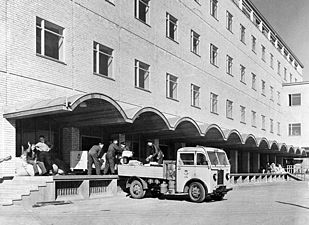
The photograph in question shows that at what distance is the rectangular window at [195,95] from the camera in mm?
31631

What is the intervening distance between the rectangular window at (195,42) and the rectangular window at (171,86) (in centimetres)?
379

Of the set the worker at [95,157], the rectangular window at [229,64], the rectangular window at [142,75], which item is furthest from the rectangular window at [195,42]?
the worker at [95,157]

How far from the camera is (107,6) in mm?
22453

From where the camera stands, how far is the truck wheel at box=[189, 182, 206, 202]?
1722 cm

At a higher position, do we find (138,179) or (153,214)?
(138,179)

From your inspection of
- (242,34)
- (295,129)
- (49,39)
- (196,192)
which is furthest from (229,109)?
(295,129)

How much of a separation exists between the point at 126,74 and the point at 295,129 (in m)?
40.6

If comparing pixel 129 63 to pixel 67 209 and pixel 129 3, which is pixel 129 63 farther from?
pixel 67 209

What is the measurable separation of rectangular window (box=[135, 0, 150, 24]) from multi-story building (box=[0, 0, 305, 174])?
62 mm

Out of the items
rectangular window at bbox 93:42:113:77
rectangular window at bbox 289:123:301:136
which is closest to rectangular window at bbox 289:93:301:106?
rectangular window at bbox 289:123:301:136

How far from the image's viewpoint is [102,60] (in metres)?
22.3

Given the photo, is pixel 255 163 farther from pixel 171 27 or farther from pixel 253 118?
pixel 171 27

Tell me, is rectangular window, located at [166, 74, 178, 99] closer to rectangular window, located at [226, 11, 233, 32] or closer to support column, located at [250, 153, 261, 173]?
rectangular window, located at [226, 11, 233, 32]

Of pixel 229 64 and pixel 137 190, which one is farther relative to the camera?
pixel 229 64
